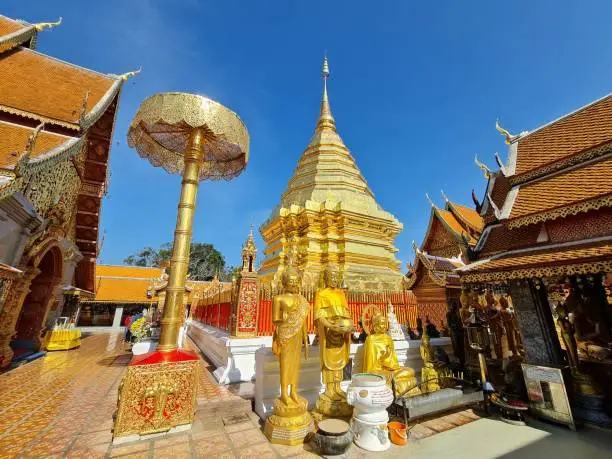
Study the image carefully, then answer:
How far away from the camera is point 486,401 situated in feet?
14.3

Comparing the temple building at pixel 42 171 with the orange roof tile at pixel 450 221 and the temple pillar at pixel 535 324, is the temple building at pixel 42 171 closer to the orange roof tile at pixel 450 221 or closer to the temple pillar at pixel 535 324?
the temple pillar at pixel 535 324

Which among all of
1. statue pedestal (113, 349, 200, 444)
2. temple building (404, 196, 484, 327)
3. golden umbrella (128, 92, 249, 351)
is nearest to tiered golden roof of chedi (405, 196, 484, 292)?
temple building (404, 196, 484, 327)

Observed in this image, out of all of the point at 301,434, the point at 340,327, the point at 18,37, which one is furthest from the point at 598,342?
the point at 18,37

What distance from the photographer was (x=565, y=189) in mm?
5000

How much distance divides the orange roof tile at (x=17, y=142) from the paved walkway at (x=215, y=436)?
3875 millimetres

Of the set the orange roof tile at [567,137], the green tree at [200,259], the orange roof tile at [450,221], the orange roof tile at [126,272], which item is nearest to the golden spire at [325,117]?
the orange roof tile at [450,221]

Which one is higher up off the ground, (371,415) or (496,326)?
(496,326)

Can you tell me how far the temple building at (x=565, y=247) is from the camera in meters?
4.23

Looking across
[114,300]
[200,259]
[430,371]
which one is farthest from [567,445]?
[200,259]

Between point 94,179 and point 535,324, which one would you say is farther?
point 94,179

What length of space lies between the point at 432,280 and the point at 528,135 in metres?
4.24

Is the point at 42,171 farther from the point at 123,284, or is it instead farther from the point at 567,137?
the point at 123,284

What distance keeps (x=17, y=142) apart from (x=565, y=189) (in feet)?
33.3

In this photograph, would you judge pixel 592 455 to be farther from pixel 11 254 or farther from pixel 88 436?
pixel 11 254
